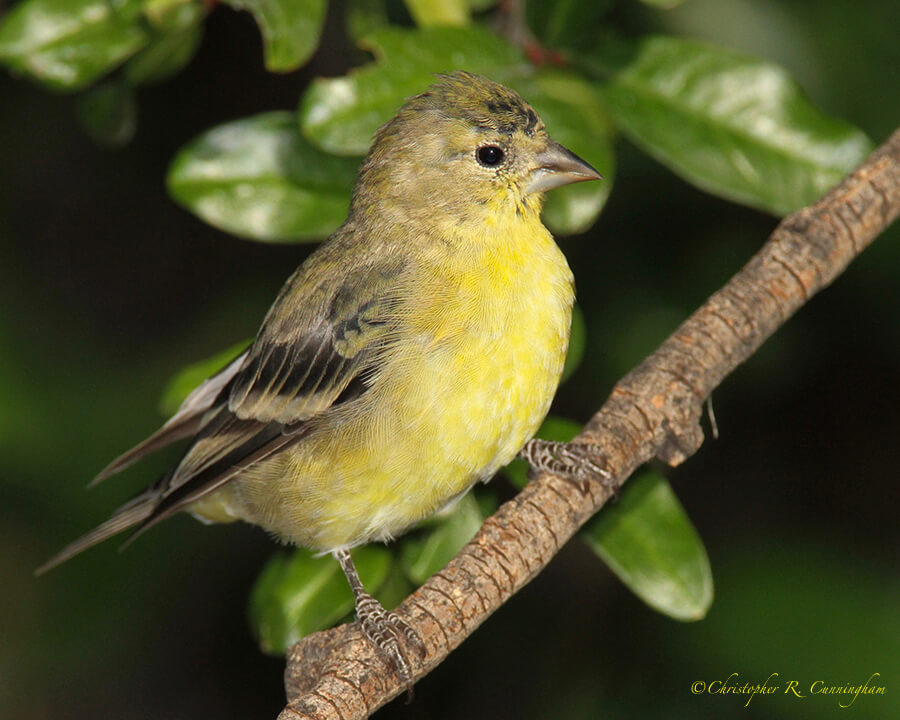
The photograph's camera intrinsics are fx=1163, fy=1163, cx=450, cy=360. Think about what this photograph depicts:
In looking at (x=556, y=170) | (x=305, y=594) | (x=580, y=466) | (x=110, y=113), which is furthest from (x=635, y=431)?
(x=110, y=113)

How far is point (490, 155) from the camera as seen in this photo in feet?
13.5

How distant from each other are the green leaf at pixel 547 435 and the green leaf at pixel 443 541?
0.20 m

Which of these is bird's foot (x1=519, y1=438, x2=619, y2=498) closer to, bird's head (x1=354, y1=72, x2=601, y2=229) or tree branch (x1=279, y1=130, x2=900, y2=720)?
tree branch (x1=279, y1=130, x2=900, y2=720)

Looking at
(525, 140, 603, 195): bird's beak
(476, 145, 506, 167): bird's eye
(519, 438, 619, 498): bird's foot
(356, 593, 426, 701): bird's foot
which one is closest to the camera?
(356, 593, 426, 701): bird's foot

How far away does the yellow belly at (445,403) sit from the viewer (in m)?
3.74

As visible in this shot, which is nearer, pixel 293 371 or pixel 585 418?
pixel 293 371

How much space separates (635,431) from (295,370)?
123 cm

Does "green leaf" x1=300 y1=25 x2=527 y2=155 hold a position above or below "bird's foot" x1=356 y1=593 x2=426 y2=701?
above

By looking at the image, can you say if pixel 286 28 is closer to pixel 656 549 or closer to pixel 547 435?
pixel 547 435

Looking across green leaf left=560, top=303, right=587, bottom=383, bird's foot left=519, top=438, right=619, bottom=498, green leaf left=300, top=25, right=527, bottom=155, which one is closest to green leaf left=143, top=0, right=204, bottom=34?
green leaf left=300, top=25, right=527, bottom=155

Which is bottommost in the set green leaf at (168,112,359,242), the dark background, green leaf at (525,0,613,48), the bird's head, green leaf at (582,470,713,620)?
the dark background

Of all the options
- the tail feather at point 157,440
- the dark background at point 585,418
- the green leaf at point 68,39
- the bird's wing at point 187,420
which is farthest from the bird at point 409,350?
the dark background at point 585,418

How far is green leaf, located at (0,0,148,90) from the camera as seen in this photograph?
4398 mm

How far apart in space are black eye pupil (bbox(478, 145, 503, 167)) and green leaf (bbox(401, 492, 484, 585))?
120cm
